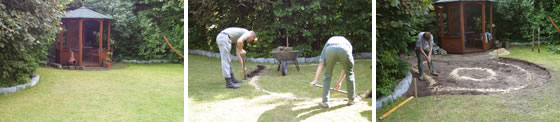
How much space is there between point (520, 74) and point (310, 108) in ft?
4.73

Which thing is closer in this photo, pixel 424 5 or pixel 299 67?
pixel 299 67

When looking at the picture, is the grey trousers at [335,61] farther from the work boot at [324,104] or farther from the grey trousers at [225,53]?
the grey trousers at [225,53]

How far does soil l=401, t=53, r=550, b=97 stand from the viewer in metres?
2.66

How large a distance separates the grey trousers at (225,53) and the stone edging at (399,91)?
44.2 inches

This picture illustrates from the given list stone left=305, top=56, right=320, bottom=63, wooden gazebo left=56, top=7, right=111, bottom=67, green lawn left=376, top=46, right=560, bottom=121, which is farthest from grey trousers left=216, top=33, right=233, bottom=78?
wooden gazebo left=56, top=7, right=111, bottom=67

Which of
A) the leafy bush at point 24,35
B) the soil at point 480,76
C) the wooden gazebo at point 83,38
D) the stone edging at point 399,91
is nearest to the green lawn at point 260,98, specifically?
the stone edging at point 399,91

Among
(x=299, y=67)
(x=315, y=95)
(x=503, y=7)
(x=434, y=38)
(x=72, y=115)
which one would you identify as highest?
(x=503, y=7)

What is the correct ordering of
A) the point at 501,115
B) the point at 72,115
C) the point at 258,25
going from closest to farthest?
the point at 258,25 → the point at 501,115 → the point at 72,115

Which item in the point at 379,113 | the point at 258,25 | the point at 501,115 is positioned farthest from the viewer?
the point at 379,113

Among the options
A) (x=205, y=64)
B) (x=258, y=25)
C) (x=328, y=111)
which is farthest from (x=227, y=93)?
(x=328, y=111)

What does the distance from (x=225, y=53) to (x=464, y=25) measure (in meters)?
1.53

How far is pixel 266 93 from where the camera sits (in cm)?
252

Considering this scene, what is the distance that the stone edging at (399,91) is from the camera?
2.82 metres

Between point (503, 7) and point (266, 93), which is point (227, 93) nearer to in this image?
point (266, 93)
